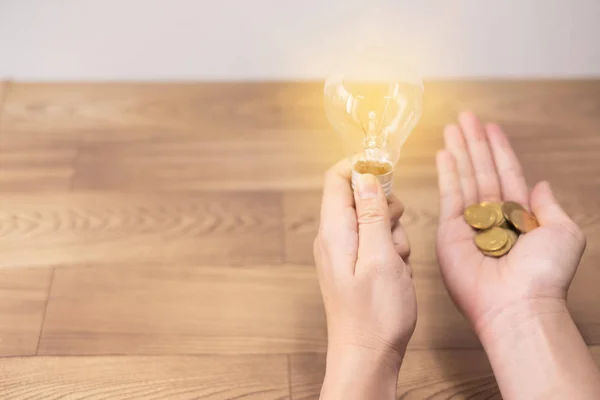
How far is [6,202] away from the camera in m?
1.29

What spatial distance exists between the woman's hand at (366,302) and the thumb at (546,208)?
305 millimetres

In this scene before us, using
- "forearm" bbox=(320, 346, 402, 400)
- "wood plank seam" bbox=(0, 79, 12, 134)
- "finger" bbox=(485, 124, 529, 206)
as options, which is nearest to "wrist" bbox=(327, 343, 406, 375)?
"forearm" bbox=(320, 346, 402, 400)

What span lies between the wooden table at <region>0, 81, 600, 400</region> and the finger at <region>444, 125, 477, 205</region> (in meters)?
0.14

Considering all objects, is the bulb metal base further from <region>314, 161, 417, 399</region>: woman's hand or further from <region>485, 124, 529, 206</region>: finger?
<region>485, 124, 529, 206</region>: finger

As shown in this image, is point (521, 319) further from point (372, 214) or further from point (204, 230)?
point (204, 230)

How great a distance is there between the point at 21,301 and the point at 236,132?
0.58 metres

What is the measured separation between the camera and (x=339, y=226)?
0.92 metres

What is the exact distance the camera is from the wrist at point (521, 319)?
3.07 ft

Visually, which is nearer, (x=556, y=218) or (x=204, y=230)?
(x=556, y=218)

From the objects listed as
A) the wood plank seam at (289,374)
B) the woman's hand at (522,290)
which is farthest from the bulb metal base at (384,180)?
the wood plank seam at (289,374)

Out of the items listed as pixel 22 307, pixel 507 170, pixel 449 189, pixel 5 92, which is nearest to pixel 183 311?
pixel 22 307

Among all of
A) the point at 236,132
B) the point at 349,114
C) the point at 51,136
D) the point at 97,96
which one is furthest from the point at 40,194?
the point at 349,114

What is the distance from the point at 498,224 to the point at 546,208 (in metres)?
0.08

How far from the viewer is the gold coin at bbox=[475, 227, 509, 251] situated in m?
1.03
